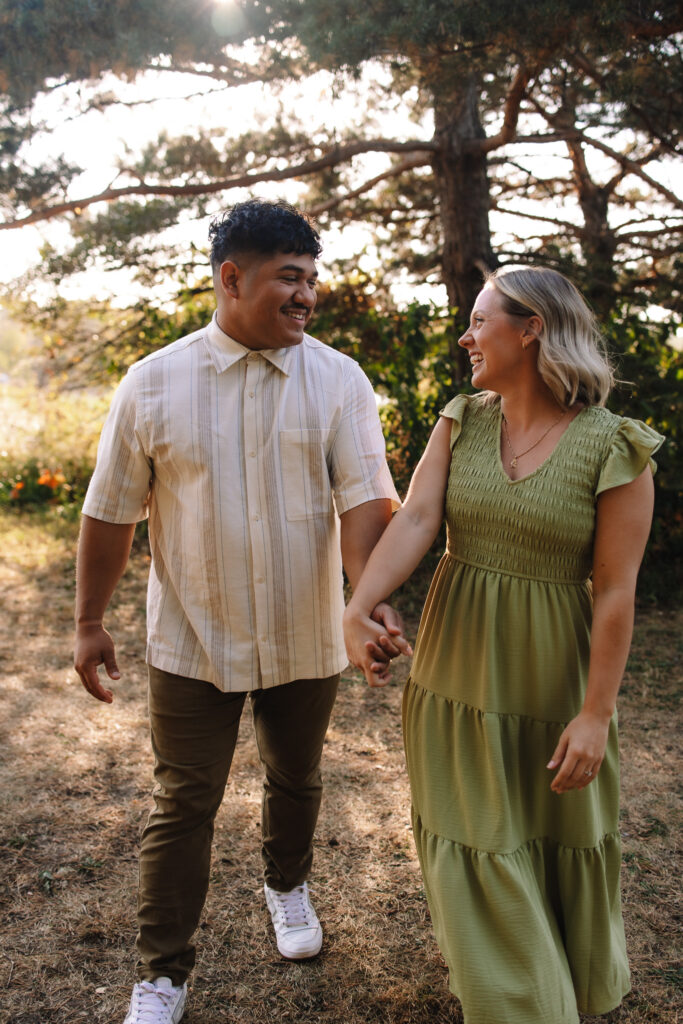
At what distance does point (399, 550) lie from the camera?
6.40 feet

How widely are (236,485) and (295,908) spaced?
4.53ft

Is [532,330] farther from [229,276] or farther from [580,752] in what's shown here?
[580,752]

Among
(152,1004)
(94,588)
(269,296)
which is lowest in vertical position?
(152,1004)

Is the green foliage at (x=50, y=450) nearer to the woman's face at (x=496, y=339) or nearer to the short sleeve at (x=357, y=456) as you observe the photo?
the short sleeve at (x=357, y=456)

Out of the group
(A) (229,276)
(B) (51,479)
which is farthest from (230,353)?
(B) (51,479)

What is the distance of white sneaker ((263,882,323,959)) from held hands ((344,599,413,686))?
1.11 meters

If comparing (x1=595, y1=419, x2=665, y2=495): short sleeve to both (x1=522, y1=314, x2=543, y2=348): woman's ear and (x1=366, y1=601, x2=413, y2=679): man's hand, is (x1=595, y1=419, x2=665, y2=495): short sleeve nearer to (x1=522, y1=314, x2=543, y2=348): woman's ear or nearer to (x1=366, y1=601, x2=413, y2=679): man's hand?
(x1=522, y1=314, x2=543, y2=348): woman's ear

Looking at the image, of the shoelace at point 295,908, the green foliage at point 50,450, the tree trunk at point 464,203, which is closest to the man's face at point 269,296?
the shoelace at point 295,908

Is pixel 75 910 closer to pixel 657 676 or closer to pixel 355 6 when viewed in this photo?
pixel 657 676

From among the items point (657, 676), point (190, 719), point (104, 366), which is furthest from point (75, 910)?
point (104, 366)

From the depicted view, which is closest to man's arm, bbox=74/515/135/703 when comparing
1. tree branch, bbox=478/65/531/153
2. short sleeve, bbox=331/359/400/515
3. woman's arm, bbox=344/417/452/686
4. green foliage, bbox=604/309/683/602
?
short sleeve, bbox=331/359/400/515

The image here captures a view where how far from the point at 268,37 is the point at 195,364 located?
150 inches

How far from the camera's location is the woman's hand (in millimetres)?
1763

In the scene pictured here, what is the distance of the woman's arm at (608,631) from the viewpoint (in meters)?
1.77
